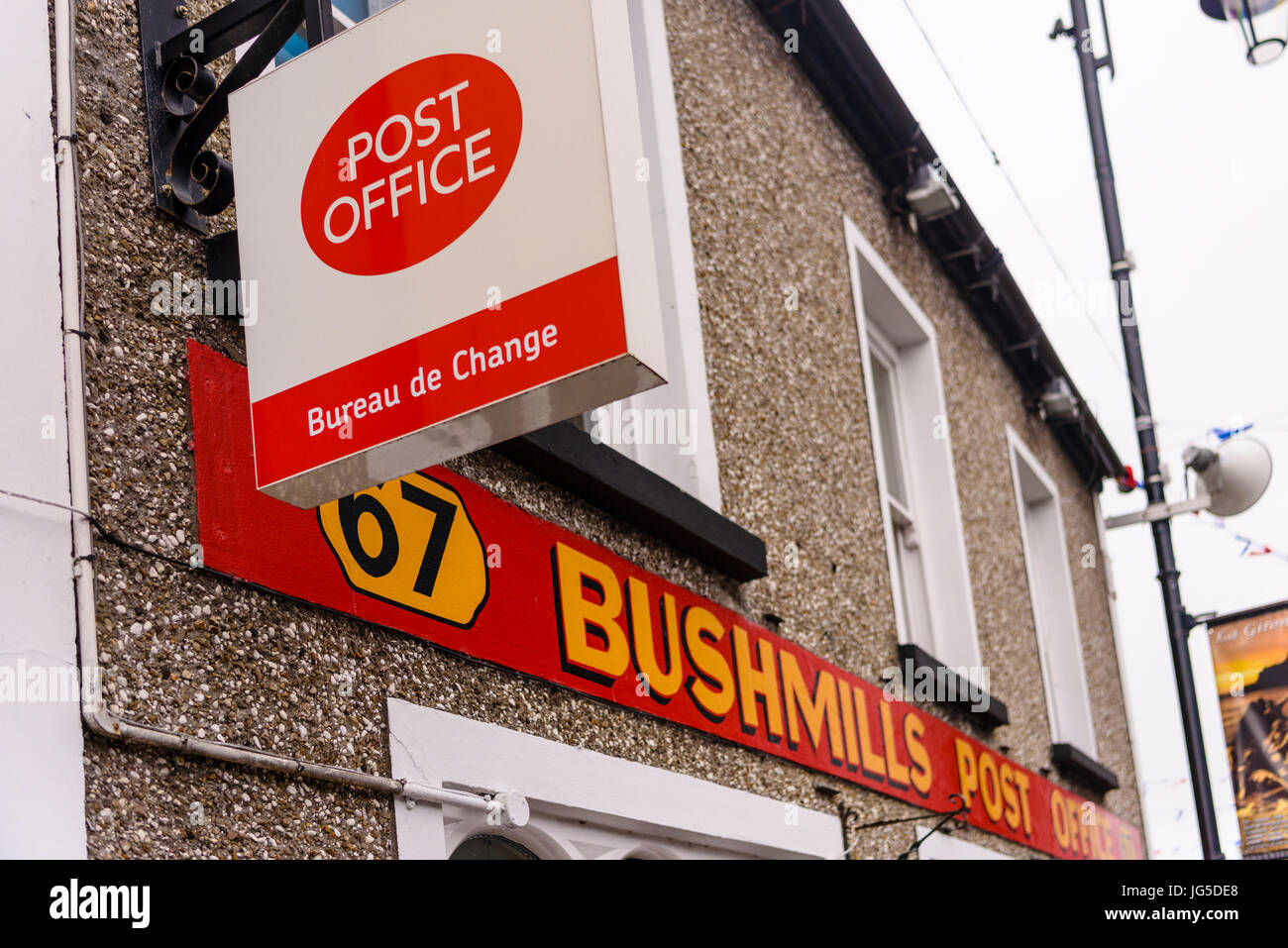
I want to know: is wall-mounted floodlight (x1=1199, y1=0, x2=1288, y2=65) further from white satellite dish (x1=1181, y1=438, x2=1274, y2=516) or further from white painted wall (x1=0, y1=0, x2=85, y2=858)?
white painted wall (x1=0, y1=0, x2=85, y2=858)

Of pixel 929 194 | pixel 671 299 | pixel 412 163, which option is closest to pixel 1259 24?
pixel 929 194

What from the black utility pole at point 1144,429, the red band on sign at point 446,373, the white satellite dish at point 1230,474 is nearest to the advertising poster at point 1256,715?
the white satellite dish at point 1230,474

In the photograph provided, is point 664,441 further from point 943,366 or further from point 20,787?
point 943,366

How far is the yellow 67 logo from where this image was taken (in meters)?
3.26

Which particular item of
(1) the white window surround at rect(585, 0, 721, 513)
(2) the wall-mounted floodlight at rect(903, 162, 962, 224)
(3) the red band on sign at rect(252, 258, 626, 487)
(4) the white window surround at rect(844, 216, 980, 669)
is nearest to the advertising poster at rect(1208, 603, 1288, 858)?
(4) the white window surround at rect(844, 216, 980, 669)

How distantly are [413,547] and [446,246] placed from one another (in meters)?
1.08

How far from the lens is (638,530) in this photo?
447cm

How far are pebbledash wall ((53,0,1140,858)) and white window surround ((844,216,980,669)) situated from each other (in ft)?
0.76

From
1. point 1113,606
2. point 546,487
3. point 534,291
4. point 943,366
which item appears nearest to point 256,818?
point 534,291

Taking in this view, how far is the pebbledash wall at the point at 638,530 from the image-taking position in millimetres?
2732

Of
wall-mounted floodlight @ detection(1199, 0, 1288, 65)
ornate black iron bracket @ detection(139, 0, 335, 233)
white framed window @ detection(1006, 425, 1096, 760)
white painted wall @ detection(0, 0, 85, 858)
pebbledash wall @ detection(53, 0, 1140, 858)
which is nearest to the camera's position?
white painted wall @ detection(0, 0, 85, 858)

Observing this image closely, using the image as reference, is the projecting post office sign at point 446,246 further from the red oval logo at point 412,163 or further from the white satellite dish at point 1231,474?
the white satellite dish at point 1231,474

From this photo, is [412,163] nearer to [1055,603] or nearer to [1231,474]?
[1231,474]

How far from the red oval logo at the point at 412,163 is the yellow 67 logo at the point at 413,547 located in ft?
2.51
